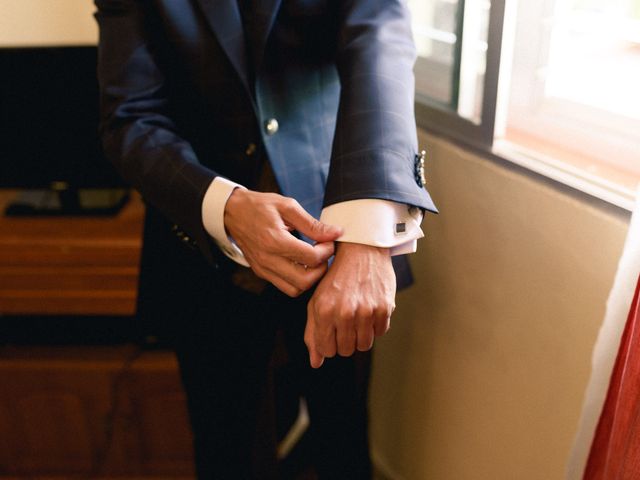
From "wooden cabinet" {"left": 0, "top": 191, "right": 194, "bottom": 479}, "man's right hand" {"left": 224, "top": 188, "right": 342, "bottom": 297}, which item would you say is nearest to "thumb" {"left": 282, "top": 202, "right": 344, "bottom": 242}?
"man's right hand" {"left": 224, "top": 188, "right": 342, "bottom": 297}

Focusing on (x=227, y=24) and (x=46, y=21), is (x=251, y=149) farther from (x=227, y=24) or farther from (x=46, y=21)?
(x=46, y=21)

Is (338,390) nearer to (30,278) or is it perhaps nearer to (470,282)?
(470,282)

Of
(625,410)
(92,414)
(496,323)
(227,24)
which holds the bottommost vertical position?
(92,414)

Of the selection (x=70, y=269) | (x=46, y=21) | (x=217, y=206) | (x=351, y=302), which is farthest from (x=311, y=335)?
(x=46, y=21)

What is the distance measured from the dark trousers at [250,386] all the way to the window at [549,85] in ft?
1.40

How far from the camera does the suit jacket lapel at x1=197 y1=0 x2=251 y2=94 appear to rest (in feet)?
2.93

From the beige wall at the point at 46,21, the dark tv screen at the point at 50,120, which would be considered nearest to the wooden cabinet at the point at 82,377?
the dark tv screen at the point at 50,120

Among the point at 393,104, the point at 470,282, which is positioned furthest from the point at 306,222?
the point at 470,282

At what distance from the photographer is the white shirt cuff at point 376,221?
0.80m

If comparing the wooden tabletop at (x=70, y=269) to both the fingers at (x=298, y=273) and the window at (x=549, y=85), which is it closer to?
the fingers at (x=298, y=273)

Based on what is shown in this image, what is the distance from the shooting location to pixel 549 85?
0.99 m

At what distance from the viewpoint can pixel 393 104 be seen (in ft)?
2.77

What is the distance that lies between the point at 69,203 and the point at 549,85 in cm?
110

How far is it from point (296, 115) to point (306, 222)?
228mm
